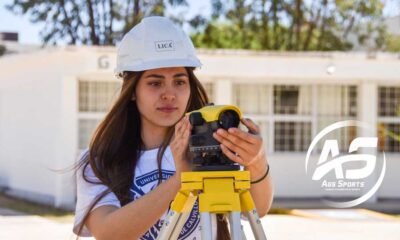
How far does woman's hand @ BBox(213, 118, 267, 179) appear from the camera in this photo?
1523 millimetres

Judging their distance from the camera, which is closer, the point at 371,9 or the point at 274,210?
the point at 274,210

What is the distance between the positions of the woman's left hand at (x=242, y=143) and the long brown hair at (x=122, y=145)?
1.09 feet

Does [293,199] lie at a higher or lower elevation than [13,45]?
lower

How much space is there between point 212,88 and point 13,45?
14742mm

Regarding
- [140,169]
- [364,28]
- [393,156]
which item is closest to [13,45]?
[364,28]

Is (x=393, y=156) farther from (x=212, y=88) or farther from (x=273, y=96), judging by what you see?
(x=212, y=88)

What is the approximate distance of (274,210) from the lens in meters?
12.0

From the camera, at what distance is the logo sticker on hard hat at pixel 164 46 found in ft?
6.39

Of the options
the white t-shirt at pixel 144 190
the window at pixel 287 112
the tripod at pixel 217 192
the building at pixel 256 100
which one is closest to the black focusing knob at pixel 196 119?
the tripod at pixel 217 192

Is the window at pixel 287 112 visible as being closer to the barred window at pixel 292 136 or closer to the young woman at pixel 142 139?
the barred window at pixel 292 136

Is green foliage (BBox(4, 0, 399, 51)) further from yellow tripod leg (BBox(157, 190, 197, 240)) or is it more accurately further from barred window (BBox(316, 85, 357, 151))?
yellow tripod leg (BBox(157, 190, 197, 240))

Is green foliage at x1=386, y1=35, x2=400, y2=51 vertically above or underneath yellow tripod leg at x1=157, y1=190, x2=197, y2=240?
above

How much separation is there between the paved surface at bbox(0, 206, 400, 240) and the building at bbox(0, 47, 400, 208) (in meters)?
1.85

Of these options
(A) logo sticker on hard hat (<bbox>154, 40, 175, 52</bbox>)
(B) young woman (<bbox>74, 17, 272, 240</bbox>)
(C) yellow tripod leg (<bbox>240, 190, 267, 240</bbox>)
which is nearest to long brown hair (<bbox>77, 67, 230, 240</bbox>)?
(B) young woman (<bbox>74, 17, 272, 240</bbox>)
